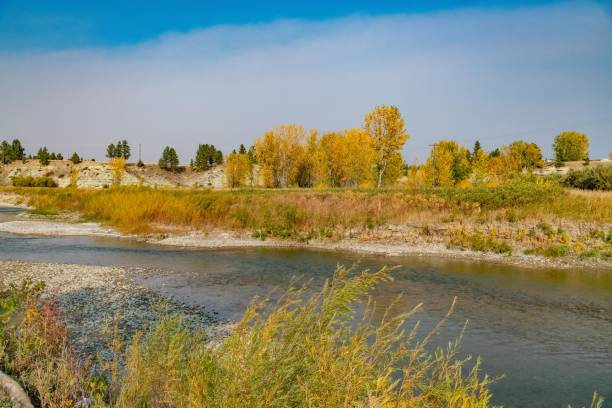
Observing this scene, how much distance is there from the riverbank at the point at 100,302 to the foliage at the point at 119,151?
116127mm

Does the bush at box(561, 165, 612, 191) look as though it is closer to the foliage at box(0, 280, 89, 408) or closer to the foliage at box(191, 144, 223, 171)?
the foliage at box(0, 280, 89, 408)

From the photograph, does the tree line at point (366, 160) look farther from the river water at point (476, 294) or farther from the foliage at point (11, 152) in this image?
the foliage at point (11, 152)

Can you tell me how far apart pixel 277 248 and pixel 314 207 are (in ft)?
18.5

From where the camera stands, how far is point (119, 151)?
128 metres

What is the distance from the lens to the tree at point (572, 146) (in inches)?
4119

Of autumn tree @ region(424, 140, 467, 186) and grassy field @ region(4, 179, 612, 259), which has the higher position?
autumn tree @ region(424, 140, 467, 186)

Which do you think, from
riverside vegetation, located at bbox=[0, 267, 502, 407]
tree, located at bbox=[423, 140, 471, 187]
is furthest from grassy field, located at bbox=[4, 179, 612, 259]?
tree, located at bbox=[423, 140, 471, 187]

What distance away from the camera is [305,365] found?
13.8 ft

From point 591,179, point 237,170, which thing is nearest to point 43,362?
point 591,179

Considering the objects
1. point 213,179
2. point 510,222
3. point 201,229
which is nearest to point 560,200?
point 510,222

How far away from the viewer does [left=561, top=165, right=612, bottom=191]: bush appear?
39.4m

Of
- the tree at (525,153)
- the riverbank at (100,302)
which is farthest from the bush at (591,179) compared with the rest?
the riverbank at (100,302)

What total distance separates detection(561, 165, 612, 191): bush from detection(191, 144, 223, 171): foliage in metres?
96.1

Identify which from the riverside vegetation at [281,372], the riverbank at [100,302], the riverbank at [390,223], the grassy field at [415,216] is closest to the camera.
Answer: the riverside vegetation at [281,372]
